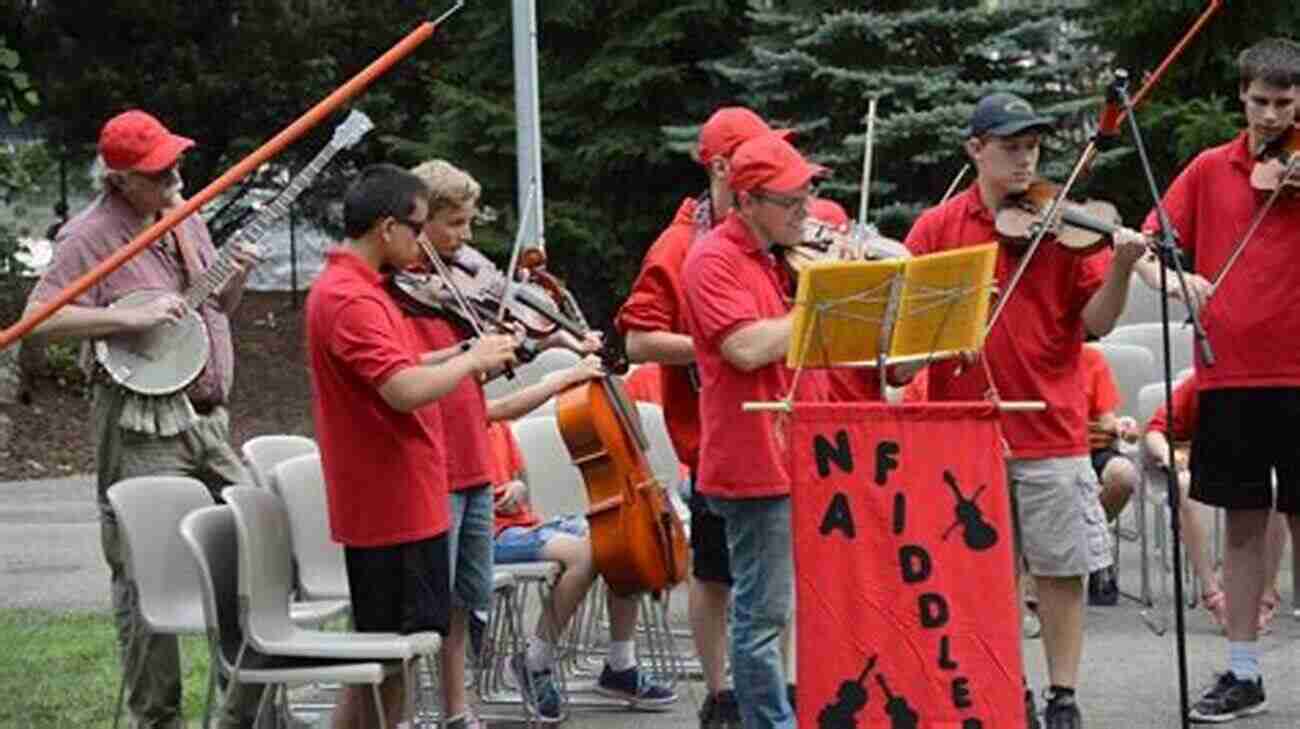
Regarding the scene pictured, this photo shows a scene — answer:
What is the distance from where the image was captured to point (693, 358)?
26.3 feet

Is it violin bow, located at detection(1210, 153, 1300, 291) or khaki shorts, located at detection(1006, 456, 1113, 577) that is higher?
violin bow, located at detection(1210, 153, 1300, 291)

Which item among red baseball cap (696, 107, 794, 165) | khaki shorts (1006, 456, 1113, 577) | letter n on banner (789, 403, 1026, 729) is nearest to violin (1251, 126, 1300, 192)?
khaki shorts (1006, 456, 1113, 577)

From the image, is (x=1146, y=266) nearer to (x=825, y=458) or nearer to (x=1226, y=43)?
(x=825, y=458)

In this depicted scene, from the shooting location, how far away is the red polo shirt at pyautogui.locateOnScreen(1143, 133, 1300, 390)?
26.7 ft

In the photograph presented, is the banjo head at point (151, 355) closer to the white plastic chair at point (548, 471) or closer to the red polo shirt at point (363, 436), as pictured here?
the red polo shirt at point (363, 436)

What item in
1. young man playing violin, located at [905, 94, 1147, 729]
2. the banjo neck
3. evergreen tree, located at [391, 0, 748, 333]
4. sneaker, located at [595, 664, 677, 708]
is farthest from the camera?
evergreen tree, located at [391, 0, 748, 333]

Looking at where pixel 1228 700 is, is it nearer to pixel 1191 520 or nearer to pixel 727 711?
pixel 727 711

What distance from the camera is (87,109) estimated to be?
23672 millimetres

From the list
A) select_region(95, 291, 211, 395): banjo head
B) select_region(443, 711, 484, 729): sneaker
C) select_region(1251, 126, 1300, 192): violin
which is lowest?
select_region(443, 711, 484, 729): sneaker

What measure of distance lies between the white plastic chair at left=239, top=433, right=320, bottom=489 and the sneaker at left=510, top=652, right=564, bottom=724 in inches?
37.8

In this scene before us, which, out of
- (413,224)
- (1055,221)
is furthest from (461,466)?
(1055,221)

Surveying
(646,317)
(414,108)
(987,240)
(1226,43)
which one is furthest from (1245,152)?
(414,108)

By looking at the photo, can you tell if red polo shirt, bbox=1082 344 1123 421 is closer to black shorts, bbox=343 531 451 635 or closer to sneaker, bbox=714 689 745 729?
sneaker, bbox=714 689 745 729

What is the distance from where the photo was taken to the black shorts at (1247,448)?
27.1ft
